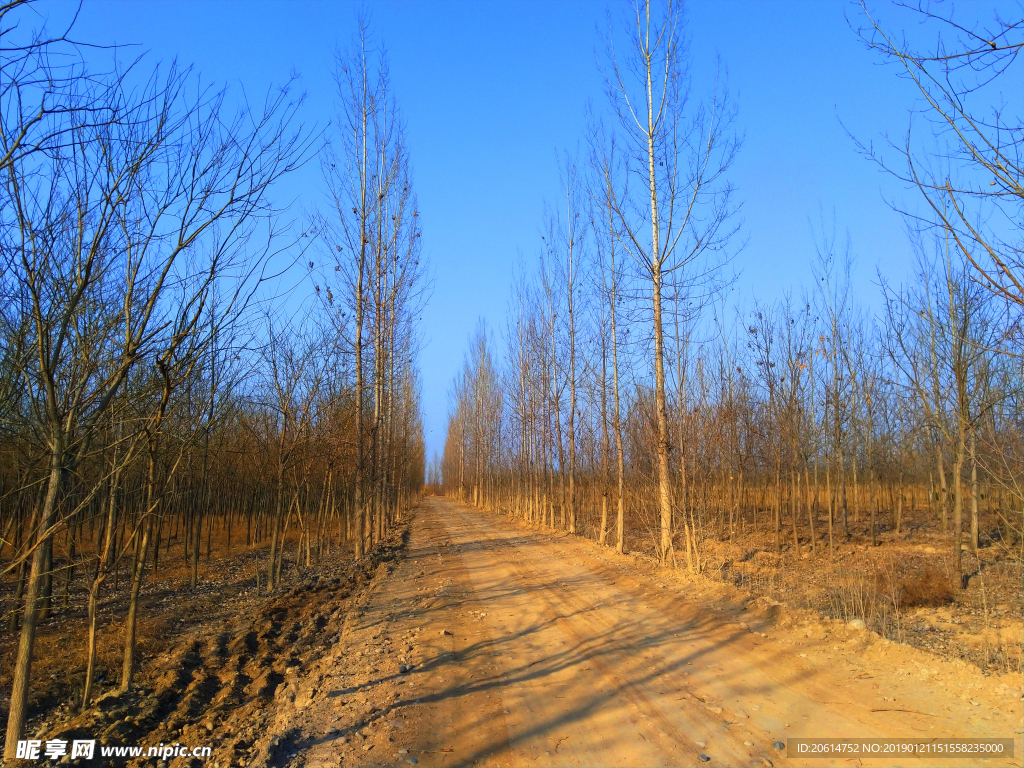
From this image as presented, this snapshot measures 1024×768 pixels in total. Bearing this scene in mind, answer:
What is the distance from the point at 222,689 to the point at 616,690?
367 cm

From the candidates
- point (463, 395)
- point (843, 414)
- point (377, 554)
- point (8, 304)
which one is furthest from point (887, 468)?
point (463, 395)

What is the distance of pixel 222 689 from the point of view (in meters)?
6.00

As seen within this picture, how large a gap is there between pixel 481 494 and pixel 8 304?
149ft

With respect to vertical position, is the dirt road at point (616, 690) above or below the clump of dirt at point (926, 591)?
above

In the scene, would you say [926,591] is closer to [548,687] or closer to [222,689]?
[548,687]

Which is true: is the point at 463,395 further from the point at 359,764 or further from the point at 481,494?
the point at 359,764

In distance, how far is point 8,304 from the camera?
17.4 ft

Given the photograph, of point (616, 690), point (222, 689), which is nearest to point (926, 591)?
point (616, 690)

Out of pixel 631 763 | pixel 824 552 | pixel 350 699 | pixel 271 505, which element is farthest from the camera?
pixel 271 505

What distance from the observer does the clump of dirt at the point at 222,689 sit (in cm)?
469

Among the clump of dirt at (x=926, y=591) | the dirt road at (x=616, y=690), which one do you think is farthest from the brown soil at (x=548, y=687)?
the clump of dirt at (x=926, y=591)

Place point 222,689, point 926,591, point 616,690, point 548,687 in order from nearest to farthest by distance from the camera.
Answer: point 616,690
point 548,687
point 222,689
point 926,591

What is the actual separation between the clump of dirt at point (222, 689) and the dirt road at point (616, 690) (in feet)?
1.03

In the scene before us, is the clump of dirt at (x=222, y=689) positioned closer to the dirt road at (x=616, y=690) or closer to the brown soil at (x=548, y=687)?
the brown soil at (x=548, y=687)
